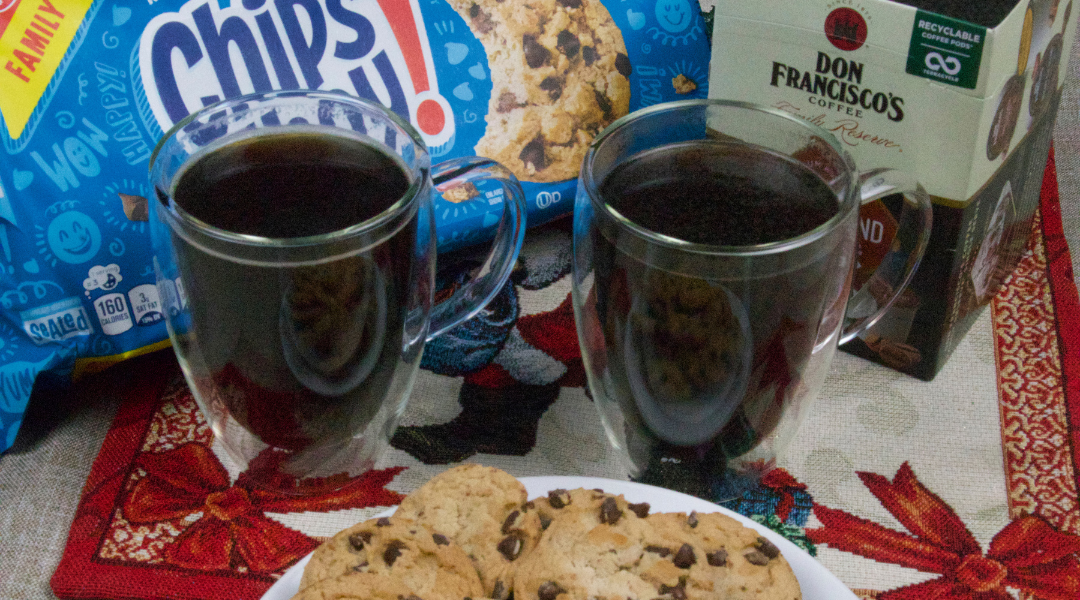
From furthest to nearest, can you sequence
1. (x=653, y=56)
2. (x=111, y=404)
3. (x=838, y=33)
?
(x=653, y=56) → (x=111, y=404) → (x=838, y=33)

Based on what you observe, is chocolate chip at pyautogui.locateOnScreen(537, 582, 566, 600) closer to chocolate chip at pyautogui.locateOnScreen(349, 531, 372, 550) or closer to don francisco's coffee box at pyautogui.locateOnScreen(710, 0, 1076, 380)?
chocolate chip at pyautogui.locateOnScreen(349, 531, 372, 550)

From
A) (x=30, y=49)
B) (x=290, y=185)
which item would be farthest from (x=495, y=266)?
(x=30, y=49)

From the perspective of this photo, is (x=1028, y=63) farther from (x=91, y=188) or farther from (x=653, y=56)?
(x=91, y=188)

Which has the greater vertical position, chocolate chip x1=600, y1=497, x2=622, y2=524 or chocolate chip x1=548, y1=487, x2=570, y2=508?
chocolate chip x1=600, y1=497, x2=622, y2=524

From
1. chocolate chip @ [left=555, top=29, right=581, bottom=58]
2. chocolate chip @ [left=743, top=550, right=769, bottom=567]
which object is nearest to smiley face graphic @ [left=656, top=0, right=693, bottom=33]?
chocolate chip @ [left=555, top=29, right=581, bottom=58]

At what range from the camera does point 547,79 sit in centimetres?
116

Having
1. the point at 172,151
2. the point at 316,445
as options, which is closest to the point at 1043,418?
the point at 316,445

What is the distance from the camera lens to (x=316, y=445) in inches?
37.1

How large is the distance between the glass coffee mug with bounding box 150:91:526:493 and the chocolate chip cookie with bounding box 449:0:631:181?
23cm

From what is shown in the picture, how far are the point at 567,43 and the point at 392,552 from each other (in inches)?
25.8

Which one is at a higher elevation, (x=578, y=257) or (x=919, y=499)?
(x=578, y=257)

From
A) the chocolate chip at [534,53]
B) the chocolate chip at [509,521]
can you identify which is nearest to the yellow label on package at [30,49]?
the chocolate chip at [534,53]

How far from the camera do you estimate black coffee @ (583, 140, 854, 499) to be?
0.77 m

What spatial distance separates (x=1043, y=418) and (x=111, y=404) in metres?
0.91
